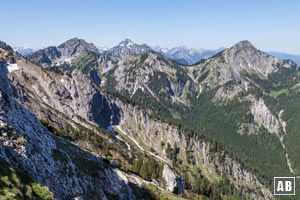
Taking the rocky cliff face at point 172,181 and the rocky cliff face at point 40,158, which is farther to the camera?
the rocky cliff face at point 172,181

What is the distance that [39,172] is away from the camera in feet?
149

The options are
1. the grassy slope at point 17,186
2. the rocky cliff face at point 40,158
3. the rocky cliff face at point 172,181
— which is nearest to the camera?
the grassy slope at point 17,186

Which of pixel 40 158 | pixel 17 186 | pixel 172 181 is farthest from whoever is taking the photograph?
pixel 172 181

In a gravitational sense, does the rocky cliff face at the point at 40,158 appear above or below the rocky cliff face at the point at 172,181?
above

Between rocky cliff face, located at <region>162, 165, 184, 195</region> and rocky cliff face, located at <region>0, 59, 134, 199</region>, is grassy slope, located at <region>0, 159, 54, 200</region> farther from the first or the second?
rocky cliff face, located at <region>162, 165, 184, 195</region>

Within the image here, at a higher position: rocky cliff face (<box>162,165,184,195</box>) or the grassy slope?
the grassy slope

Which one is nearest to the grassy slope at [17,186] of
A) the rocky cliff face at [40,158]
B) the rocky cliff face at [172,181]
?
the rocky cliff face at [40,158]

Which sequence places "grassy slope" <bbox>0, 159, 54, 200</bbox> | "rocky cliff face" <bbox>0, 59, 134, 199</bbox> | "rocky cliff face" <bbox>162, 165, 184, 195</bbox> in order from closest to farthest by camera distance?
"grassy slope" <bbox>0, 159, 54, 200</bbox>
"rocky cliff face" <bbox>0, 59, 134, 199</bbox>
"rocky cliff face" <bbox>162, 165, 184, 195</bbox>

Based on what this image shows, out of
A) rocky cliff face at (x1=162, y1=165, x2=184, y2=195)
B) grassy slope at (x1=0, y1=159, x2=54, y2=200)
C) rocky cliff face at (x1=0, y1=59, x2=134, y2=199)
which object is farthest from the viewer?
rocky cliff face at (x1=162, y1=165, x2=184, y2=195)

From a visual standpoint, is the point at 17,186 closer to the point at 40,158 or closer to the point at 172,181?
the point at 40,158

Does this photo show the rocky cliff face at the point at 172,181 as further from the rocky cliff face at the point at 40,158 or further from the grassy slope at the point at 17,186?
the grassy slope at the point at 17,186

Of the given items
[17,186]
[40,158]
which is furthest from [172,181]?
[17,186]

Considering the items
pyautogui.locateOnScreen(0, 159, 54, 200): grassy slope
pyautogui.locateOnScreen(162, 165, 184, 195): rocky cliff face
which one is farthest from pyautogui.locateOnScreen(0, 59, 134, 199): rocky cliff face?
pyautogui.locateOnScreen(162, 165, 184, 195): rocky cliff face

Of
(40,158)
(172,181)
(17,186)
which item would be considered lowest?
(172,181)
